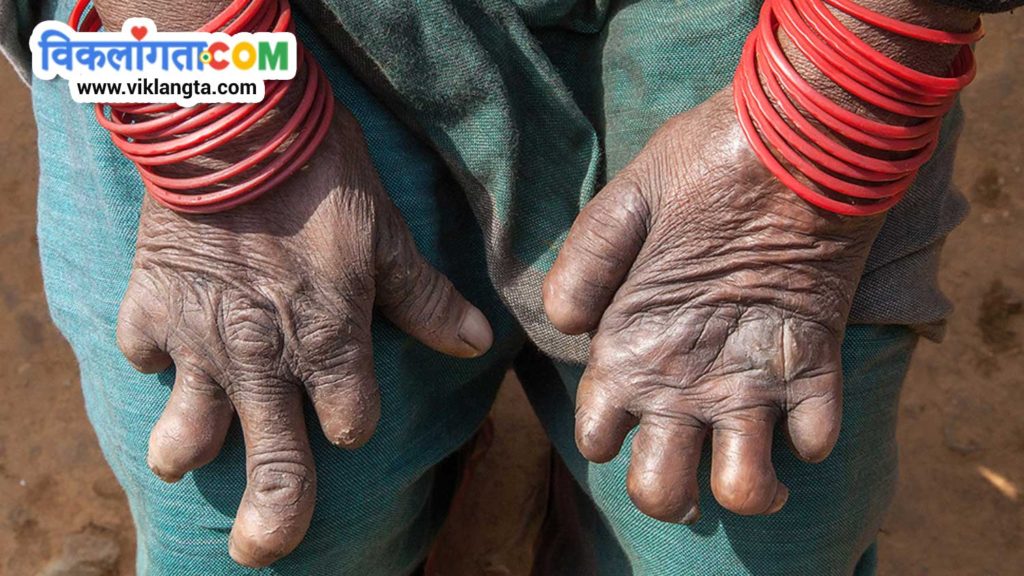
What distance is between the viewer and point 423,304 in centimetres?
92

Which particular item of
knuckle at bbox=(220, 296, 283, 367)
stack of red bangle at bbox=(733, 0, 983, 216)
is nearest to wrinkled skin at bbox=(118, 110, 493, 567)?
knuckle at bbox=(220, 296, 283, 367)

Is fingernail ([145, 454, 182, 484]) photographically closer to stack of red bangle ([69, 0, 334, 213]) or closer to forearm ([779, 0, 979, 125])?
stack of red bangle ([69, 0, 334, 213])

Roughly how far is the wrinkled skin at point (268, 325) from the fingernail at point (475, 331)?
9 centimetres

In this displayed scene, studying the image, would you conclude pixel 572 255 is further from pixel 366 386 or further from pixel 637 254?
pixel 366 386

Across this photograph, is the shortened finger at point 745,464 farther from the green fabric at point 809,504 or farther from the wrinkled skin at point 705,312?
the green fabric at point 809,504

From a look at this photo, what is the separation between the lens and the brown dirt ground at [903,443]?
162cm

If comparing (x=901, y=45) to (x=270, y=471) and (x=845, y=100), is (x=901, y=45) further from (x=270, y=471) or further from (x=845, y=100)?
(x=270, y=471)

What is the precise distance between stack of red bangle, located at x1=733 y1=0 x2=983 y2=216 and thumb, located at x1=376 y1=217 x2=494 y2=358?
0.31 m

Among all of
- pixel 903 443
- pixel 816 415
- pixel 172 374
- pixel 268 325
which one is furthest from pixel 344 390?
pixel 903 443

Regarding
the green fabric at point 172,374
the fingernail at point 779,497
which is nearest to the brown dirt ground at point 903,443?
the green fabric at point 172,374

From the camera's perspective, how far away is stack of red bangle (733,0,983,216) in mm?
763

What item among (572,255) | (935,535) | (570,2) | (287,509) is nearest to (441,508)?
(287,509)

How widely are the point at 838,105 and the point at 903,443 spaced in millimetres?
1089

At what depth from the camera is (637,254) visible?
854mm
